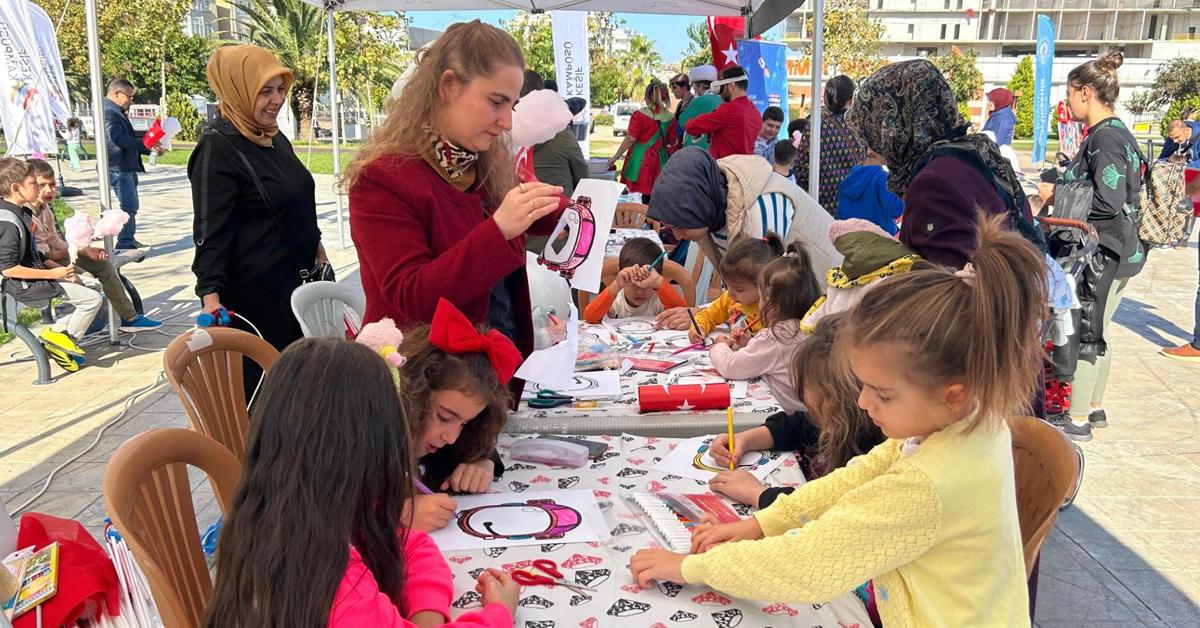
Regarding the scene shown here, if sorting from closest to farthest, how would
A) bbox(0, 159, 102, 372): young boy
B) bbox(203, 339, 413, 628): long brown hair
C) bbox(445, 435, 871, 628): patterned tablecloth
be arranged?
bbox(203, 339, 413, 628): long brown hair, bbox(445, 435, 871, 628): patterned tablecloth, bbox(0, 159, 102, 372): young boy

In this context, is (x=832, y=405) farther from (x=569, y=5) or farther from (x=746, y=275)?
(x=569, y=5)

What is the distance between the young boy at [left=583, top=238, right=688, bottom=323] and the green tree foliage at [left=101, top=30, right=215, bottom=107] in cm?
2663

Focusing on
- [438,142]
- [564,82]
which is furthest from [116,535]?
[564,82]

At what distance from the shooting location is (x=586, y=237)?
181cm

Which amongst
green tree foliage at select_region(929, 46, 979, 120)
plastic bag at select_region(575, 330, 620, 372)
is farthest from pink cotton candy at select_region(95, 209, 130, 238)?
green tree foliage at select_region(929, 46, 979, 120)

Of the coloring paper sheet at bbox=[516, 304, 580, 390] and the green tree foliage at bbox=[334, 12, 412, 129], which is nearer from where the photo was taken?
the coloring paper sheet at bbox=[516, 304, 580, 390]

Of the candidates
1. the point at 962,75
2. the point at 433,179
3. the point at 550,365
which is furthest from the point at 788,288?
the point at 962,75

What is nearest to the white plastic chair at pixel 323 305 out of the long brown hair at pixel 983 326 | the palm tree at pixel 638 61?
the long brown hair at pixel 983 326

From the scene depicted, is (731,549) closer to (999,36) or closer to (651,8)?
(651,8)

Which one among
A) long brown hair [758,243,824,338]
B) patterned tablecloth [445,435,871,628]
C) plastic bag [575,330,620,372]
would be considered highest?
long brown hair [758,243,824,338]

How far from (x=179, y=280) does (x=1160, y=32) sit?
211 ft

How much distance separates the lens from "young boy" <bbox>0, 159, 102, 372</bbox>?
4.55 m

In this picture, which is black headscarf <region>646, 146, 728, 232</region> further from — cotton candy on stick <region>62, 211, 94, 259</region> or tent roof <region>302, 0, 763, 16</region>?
cotton candy on stick <region>62, 211, 94, 259</region>

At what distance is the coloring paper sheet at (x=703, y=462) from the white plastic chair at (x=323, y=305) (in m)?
1.19
